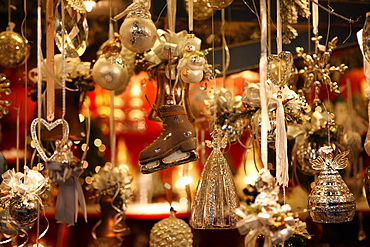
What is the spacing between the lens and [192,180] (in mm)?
3158

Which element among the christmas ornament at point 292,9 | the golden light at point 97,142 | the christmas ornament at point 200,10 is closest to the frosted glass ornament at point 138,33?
the christmas ornament at point 292,9

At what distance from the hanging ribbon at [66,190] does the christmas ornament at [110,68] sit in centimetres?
86

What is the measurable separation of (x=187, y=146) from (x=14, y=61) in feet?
3.68

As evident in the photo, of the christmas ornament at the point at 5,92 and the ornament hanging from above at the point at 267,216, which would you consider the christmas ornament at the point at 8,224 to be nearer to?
the christmas ornament at the point at 5,92

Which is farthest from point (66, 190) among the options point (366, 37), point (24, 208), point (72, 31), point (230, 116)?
point (230, 116)

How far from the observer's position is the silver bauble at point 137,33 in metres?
2.16

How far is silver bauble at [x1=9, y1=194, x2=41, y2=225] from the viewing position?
6.86 feet

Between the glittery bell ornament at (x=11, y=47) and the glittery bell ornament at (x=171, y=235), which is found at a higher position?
the glittery bell ornament at (x=11, y=47)

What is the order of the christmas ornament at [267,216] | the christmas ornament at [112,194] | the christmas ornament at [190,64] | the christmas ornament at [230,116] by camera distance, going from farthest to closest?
1. the christmas ornament at [112,194]
2. the christmas ornament at [230,116]
3. the christmas ornament at [190,64]
4. the christmas ornament at [267,216]

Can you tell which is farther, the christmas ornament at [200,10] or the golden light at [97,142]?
the golden light at [97,142]

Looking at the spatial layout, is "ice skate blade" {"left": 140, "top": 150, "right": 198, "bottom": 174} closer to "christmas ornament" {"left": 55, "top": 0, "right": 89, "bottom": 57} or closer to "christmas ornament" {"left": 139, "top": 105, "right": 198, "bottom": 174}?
"christmas ornament" {"left": 139, "top": 105, "right": 198, "bottom": 174}

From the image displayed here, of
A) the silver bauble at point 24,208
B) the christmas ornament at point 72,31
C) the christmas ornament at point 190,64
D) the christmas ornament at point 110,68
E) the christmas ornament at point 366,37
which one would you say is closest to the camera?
the christmas ornament at point 366,37

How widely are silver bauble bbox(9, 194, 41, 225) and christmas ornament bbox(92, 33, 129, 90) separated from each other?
0.61 metres

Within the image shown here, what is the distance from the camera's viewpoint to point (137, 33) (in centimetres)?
215
